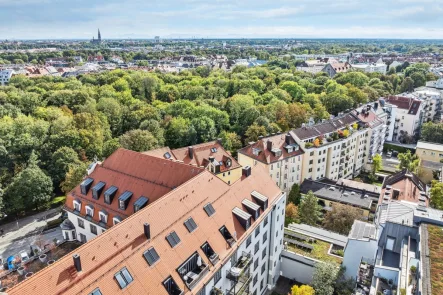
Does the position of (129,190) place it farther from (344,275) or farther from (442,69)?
(442,69)

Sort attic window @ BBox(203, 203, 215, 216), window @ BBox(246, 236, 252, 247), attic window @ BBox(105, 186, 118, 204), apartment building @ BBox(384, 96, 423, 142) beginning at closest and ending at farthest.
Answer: attic window @ BBox(203, 203, 215, 216) < window @ BBox(246, 236, 252, 247) < attic window @ BBox(105, 186, 118, 204) < apartment building @ BBox(384, 96, 423, 142)

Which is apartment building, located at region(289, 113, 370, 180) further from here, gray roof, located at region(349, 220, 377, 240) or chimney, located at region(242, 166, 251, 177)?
chimney, located at region(242, 166, 251, 177)

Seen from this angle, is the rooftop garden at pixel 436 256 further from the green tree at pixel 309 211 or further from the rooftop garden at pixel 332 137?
the rooftop garden at pixel 332 137

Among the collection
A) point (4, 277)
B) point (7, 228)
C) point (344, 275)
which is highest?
point (4, 277)

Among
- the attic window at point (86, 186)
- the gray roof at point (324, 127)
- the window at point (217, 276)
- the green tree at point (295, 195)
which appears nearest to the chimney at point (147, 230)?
the window at point (217, 276)

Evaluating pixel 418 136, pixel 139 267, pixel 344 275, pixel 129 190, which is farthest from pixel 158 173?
pixel 418 136

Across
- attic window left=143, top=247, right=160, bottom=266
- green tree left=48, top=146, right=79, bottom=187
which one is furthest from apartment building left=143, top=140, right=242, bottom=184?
attic window left=143, top=247, right=160, bottom=266

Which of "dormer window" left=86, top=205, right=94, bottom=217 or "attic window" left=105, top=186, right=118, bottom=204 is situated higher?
"attic window" left=105, top=186, right=118, bottom=204
